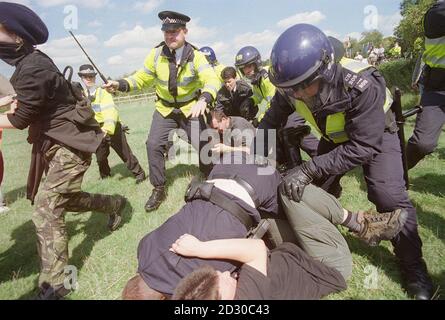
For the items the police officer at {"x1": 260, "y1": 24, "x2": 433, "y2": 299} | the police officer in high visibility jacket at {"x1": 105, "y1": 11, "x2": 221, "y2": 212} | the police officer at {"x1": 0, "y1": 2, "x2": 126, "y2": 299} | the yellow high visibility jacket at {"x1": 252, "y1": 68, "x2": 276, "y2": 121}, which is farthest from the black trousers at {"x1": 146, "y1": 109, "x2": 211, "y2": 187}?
the police officer at {"x1": 260, "y1": 24, "x2": 433, "y2": 299}

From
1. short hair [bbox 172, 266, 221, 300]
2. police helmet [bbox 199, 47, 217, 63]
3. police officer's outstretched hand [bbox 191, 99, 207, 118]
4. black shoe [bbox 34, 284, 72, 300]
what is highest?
police helmet [bbox 199, 47, 217, 63]

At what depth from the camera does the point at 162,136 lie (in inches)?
175

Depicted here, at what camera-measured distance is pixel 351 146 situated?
2361 millimetres

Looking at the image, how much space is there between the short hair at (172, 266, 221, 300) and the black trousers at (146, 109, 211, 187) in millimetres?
2634

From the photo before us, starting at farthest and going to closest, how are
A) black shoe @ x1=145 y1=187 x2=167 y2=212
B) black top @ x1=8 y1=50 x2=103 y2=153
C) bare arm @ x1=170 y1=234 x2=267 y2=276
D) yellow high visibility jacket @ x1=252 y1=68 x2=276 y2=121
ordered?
yellow high visibility jacket @ x1=252 y1=68 x2=276 y2=121 < black shoe @ x1=145 y1=187 x2=167 y2=212 < black top @ x1=8 y1=50 x2=103 y2=153 < bare arm @ x1=170 y1=234 x2=267 y2=276

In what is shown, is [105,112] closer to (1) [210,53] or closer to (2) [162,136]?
(2) [162,136]

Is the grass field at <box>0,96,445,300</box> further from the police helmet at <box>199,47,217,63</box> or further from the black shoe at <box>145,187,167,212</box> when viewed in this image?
the police helmet at <box>199,47,217,63</box>

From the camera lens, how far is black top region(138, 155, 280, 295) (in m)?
2.02

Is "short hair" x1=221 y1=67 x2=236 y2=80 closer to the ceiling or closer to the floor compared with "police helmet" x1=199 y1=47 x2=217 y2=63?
closer to the floor

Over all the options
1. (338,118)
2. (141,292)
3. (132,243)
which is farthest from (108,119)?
(338,118)

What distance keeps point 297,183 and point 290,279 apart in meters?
0.68

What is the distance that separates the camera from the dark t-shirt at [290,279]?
207 centimetres
